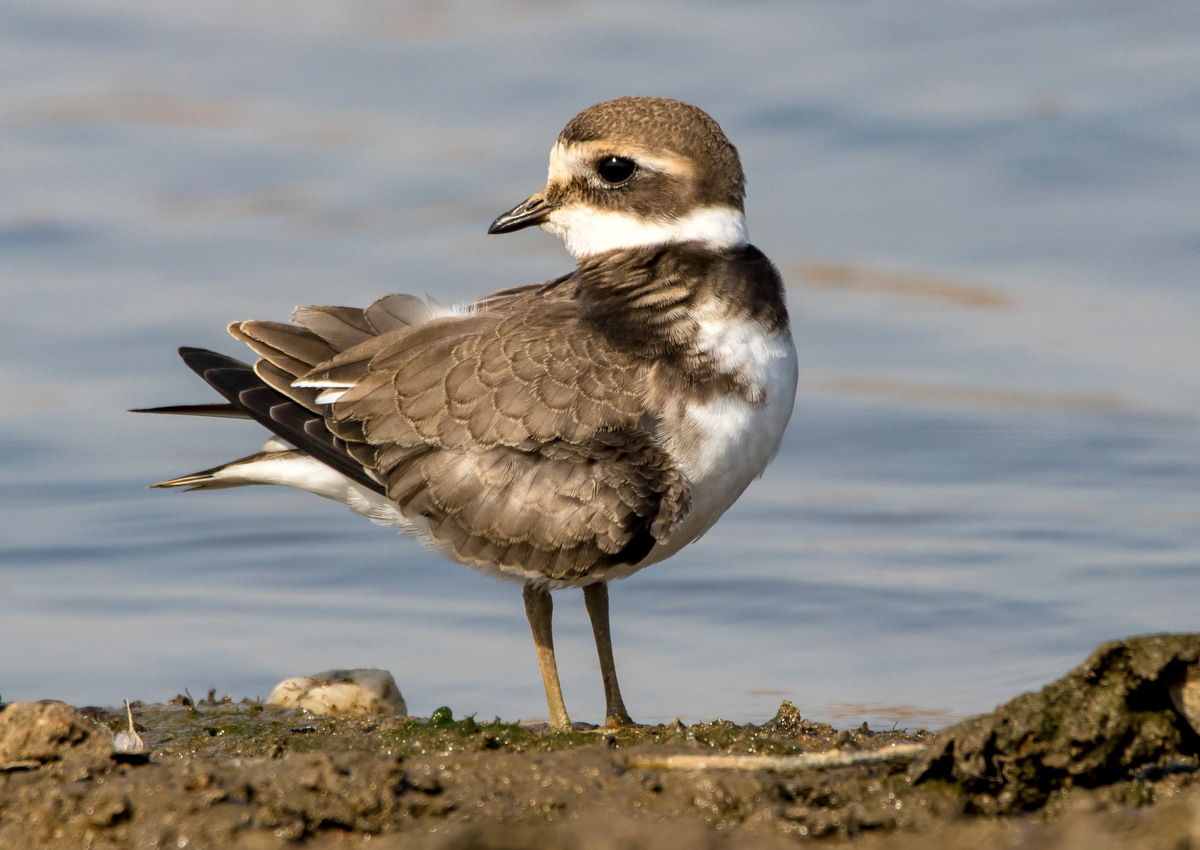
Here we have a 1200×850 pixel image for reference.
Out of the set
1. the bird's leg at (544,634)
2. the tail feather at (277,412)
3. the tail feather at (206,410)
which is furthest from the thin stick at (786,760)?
the tail feather at (206,410)

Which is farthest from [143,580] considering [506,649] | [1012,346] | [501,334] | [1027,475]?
[1012,346]

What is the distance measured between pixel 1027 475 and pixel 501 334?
5301 millimetres

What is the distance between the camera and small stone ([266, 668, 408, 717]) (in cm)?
659

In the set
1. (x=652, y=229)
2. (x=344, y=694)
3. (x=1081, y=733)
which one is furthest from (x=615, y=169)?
(x=1081, y=733)

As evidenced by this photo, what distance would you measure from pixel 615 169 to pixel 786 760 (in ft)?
9.73

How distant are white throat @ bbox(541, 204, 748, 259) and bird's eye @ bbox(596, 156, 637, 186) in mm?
148

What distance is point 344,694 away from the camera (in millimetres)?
6602

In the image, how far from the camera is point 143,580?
9.27 meters

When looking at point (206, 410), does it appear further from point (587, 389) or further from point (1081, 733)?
point (1081, 733)

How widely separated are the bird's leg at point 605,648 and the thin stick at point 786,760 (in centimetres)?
179

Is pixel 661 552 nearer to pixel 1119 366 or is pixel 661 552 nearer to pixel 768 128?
pixel 1119 366

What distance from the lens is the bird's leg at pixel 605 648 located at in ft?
21.8

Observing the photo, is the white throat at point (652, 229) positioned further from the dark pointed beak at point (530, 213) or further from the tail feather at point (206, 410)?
the tail feather at point (206, 410)

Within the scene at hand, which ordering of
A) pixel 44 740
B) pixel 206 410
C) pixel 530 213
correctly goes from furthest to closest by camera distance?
pixel 206 410 → pixel 530 213 → pixel 44 740
